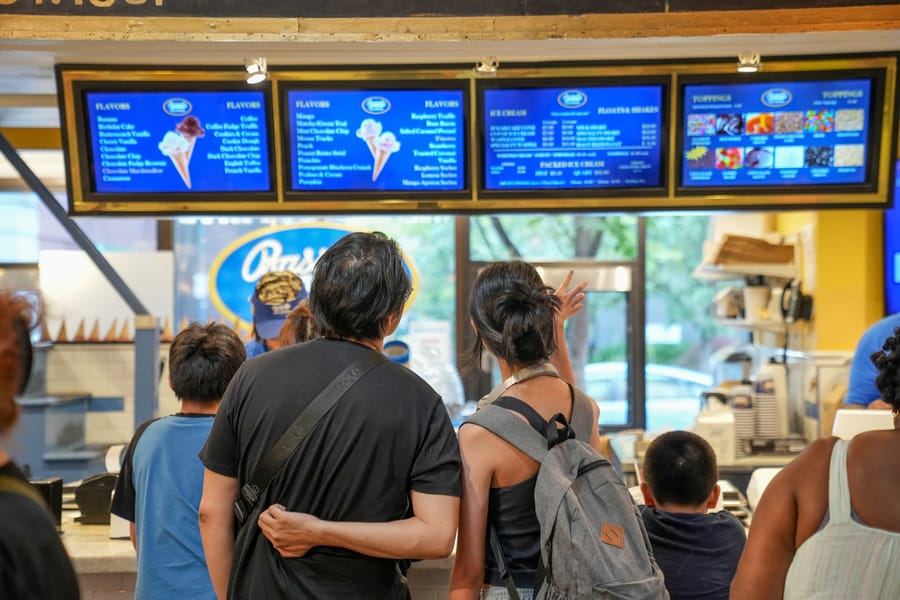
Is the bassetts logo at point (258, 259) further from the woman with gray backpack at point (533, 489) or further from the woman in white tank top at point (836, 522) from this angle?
the woman in white tank top at point (836, 522)

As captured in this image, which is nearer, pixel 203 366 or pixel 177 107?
pixel 203 366

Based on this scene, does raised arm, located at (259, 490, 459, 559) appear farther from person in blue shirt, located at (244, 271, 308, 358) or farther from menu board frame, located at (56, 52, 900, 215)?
menu board frame, located at (56, 52, 900, 215)

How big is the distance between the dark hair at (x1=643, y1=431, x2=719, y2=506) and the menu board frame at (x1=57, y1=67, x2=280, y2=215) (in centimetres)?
202

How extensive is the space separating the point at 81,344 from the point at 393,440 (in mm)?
4499

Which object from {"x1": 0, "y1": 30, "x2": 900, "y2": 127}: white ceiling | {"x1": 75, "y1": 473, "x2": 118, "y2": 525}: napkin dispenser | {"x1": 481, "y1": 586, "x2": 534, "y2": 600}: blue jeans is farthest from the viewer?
{"x1": 0, "y1": 30, "x2": 900, "y2": 127}: white ceiling

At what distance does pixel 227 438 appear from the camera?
72.0 inches

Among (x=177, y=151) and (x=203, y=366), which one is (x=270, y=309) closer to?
(x=177, y=151)

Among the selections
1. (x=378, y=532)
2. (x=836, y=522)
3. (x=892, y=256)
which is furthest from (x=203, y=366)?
(x=892, y=256)

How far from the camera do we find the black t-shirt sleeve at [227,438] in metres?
1.82

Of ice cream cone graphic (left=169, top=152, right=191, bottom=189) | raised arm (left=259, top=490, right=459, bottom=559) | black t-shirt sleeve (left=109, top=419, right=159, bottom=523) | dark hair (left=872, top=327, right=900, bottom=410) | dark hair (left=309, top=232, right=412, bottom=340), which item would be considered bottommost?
black t-shirt sleeve (left=109, top=419, right=159, bottom=523)

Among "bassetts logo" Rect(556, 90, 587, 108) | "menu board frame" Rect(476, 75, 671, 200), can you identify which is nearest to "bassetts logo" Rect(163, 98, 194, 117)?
"menu board frame" Rect(476, 75, 671, 200)

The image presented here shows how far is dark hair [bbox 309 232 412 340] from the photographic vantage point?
1848 mm

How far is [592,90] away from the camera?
12.1 ft

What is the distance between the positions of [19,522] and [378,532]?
0.81 metres
